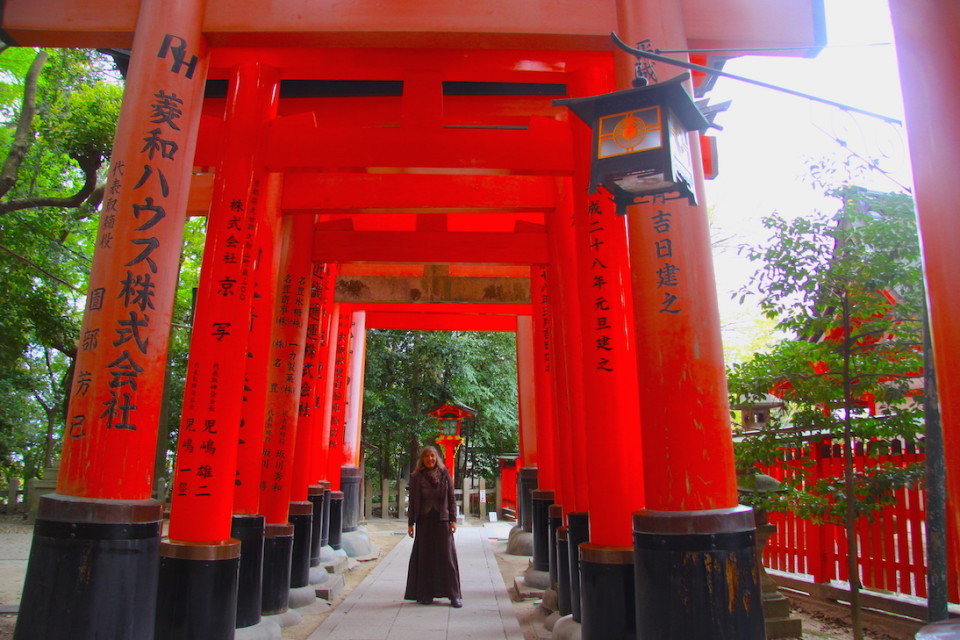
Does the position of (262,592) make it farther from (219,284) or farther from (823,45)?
(823,45)

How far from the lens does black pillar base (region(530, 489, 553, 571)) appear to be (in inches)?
340

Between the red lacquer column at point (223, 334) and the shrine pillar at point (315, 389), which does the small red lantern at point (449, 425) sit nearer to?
the shrine pillar at point (315, 389)

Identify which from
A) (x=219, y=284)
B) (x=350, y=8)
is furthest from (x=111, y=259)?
(x=350, y=8)

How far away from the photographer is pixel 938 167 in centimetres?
266

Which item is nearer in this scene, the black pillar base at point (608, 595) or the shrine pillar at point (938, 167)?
the shrine pillar at point (938, 167)

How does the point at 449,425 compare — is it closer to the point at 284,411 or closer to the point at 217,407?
the point at 284,411

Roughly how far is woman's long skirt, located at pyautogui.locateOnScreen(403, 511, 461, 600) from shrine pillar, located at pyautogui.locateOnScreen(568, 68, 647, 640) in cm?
273

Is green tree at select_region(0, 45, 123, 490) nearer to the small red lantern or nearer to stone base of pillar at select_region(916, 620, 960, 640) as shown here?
the small red lantern

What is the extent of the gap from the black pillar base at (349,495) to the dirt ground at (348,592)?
0.83m

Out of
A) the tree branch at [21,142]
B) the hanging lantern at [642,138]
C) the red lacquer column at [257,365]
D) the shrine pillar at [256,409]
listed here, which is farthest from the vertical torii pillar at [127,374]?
the tree branch at [21,142]

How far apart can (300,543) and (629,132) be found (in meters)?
6.12

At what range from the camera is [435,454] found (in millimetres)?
7477

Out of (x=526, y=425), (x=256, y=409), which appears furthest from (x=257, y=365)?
(x=526, y=425)

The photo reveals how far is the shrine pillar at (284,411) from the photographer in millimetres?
6359
